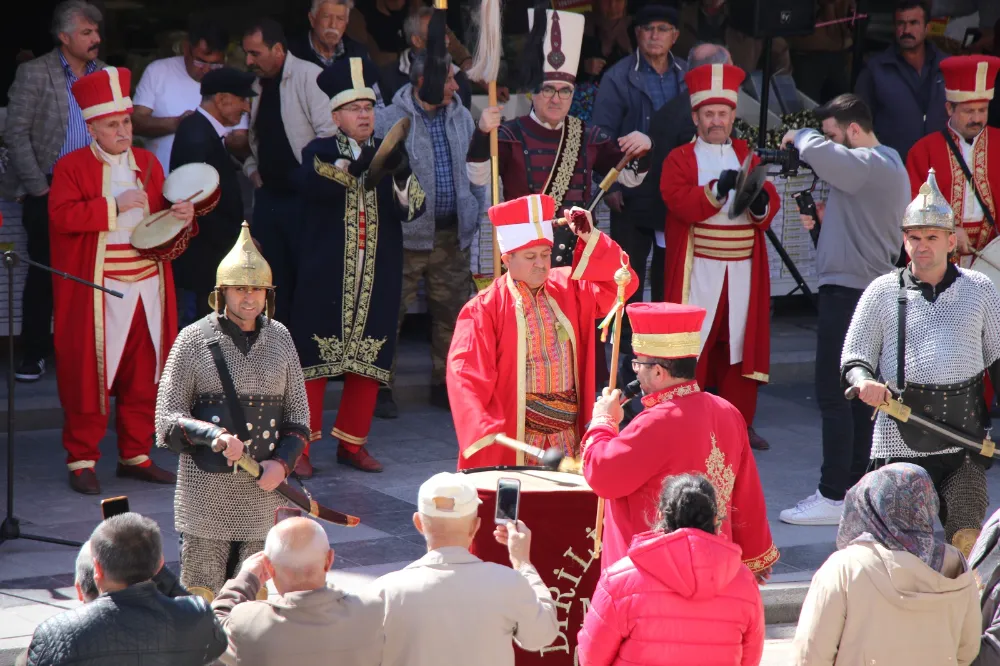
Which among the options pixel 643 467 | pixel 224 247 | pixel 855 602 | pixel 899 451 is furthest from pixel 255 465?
pixel 224 247

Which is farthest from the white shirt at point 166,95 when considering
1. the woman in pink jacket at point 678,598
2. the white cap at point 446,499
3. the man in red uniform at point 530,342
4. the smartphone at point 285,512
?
the woman in pink jacket at point 678,598

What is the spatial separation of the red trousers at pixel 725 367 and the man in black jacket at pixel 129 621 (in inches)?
219

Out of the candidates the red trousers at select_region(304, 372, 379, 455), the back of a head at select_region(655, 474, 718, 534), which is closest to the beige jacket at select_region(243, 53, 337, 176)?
the red trousers at select_region(304, 372, 379, 455)

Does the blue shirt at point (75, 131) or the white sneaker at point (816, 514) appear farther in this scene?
the blue shirt at point (75, 131)

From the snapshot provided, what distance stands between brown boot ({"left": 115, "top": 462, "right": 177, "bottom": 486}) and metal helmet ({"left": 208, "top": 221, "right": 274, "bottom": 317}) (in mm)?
2637

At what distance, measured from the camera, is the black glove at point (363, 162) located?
326 inches

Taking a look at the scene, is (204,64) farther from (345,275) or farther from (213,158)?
(345,275)

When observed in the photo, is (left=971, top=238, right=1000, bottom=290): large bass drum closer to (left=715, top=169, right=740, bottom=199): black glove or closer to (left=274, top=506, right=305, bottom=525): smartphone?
(left=715, top=169, right=740, bottom=199): black glove

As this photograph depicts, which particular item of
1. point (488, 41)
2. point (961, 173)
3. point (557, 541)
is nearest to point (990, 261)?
point (961, 173)

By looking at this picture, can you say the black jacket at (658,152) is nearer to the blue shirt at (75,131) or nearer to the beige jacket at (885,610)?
the blue shirt at (75,131)

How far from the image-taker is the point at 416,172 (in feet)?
30.3

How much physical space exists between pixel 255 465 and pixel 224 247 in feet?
11.8

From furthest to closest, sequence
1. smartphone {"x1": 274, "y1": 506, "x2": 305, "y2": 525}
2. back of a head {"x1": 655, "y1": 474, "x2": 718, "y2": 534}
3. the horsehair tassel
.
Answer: the horsehair tassel, smartphone {"x1": 274, "y1": 506, "x2": 305, "y2": 525}, back of a head {"x1": 655, "y1": 474, "x2": 718, "y2": 534}

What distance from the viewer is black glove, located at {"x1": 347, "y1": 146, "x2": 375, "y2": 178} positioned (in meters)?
8.27
